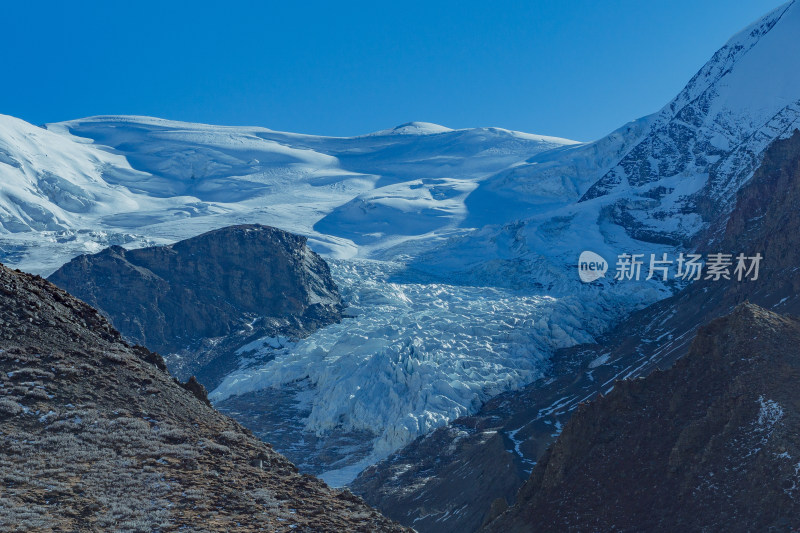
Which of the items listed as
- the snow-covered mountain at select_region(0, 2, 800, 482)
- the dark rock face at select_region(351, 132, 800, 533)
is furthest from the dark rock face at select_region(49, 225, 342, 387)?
the dark rock face at select_region(351, 132, 800, 533)

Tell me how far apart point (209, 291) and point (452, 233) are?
58.0m

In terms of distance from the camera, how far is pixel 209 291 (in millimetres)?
109688

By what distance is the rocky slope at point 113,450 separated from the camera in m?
16.6

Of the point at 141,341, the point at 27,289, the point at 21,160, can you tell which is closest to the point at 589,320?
the point at 141,341

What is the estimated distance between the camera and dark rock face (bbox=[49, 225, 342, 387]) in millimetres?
100438

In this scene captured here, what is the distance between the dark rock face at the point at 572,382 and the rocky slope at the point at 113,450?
73.7 feet

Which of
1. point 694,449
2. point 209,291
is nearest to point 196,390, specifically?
point 694,449

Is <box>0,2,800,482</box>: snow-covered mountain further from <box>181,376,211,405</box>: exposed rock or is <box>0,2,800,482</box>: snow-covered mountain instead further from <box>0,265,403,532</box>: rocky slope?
<box>0,265,403,532</box>: rocky slope

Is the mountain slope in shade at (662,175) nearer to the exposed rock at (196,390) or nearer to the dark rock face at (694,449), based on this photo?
the dark rock face at (694,449)

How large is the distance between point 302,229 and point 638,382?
134643 millimetres

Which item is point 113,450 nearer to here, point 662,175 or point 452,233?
point 662,175

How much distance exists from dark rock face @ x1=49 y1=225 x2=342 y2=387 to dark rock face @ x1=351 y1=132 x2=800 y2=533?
112 ft

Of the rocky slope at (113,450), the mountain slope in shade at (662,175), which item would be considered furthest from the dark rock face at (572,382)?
the mountain slope in shade at (662,175)

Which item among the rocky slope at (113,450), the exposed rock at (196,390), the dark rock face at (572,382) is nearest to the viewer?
the rocky slope at (113,450)
